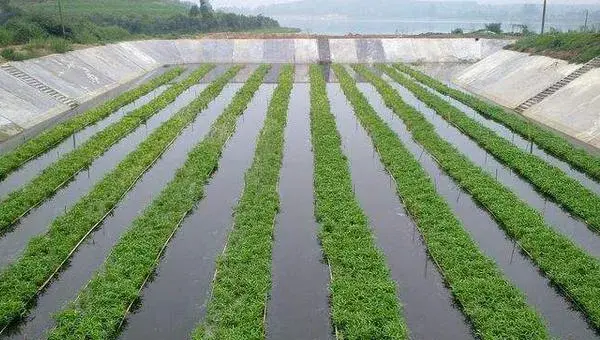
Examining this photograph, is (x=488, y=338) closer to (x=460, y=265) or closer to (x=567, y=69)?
(x=460, y=265)

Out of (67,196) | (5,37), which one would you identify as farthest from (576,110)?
(5,37)

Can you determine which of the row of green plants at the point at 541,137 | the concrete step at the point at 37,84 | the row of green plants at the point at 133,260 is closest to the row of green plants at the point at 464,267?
the row of green plants at the point at 541,137

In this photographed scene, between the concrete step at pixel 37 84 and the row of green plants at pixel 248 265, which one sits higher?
the concrete step at pixel 37 84

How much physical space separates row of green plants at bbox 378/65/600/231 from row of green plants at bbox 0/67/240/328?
13806 millimetres

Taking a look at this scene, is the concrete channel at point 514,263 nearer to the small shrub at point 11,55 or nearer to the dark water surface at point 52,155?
the dark water surface at point 52,155

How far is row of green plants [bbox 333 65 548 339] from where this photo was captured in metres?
10.4

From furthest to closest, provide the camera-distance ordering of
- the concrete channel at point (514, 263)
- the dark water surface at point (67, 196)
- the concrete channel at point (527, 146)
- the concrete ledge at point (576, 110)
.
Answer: the concrete ledge at point (576, 110), the concrete channel at point (527, 146), the dark water surface at point (67, 196), the concrete channel at point (514, 263)

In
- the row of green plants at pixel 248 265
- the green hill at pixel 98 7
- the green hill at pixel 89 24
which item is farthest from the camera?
the green hill at pixel 98 7

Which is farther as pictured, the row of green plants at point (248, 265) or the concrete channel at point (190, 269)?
the concrete channel at point (190, 269)

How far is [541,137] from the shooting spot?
22.8 m

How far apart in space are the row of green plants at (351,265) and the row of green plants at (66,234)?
650 centimetres

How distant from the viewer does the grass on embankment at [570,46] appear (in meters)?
31.4

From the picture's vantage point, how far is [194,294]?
11719 mm

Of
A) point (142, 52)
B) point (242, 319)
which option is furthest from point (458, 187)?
point (142, 52)
